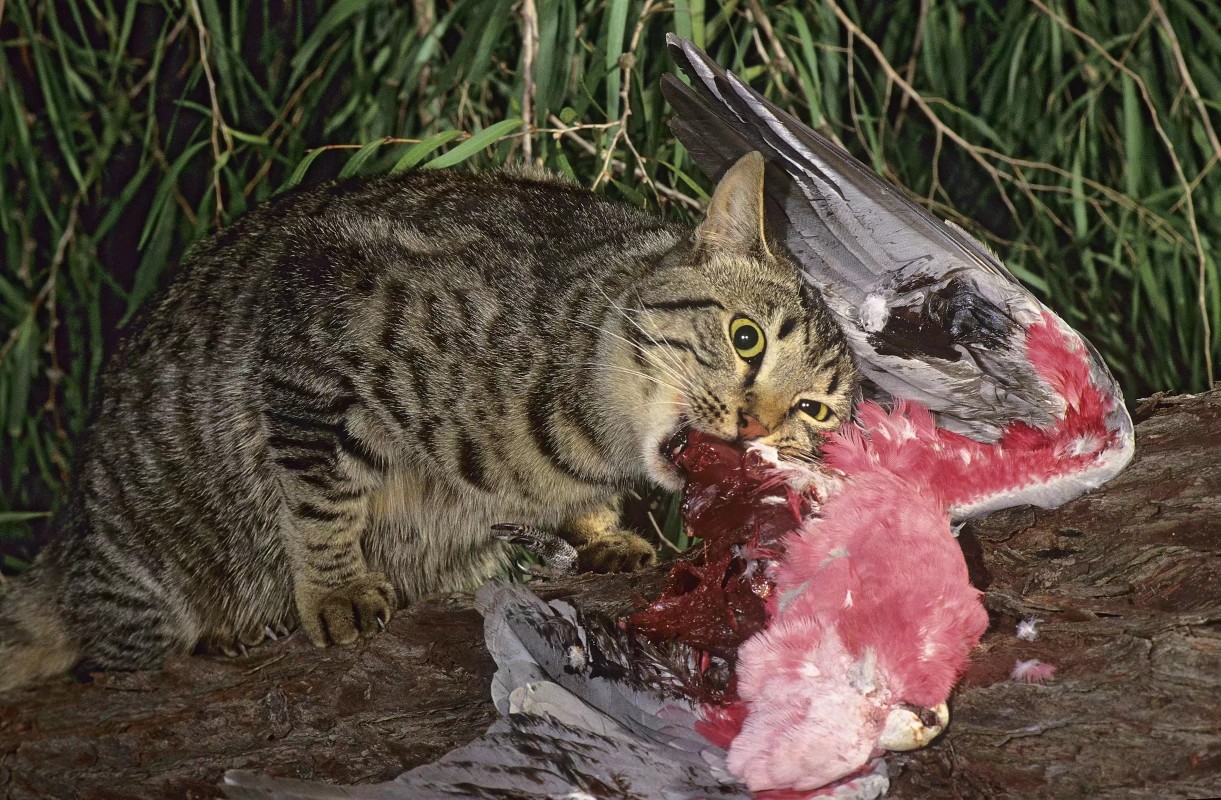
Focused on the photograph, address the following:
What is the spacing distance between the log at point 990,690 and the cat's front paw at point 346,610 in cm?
2

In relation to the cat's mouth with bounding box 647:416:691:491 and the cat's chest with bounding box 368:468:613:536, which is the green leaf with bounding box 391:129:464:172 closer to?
the cat's chest with bounding box 368:468:613:536

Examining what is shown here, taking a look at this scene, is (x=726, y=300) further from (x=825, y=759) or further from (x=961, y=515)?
(x=825, y=759)

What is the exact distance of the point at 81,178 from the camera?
85.0 inches

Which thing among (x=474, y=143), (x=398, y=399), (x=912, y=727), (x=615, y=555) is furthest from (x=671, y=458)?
(x=474, y=143)

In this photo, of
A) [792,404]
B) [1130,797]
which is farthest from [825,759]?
[792,404]

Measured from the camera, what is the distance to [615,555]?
1.62m

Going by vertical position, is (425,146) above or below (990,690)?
above

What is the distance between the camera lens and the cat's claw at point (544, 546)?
4.92ft

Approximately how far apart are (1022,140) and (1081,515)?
1240 millimetres

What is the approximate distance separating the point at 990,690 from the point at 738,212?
702 millimetres

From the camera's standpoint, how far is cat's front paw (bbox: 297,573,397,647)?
1432mm

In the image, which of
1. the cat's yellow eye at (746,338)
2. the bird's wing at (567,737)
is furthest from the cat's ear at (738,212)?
the bird's wing at (567,737)

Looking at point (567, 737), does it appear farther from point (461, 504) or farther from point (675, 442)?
point (461, 504)

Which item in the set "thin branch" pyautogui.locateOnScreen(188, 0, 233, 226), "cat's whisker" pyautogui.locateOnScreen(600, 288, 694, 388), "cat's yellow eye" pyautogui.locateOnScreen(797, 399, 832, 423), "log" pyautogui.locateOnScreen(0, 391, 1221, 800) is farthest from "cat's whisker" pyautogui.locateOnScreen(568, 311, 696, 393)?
"thin branch" pyautogui.locateOnScreen(188, 0, 233, 226)
